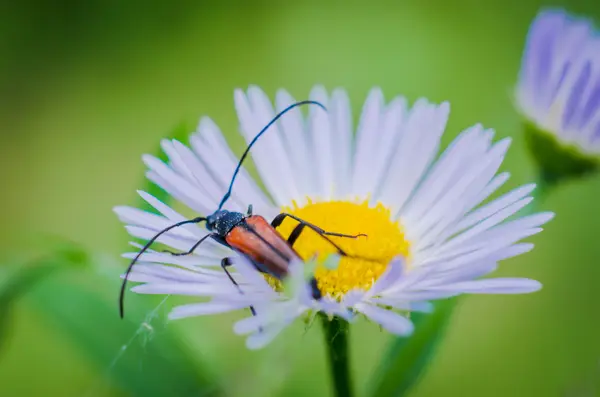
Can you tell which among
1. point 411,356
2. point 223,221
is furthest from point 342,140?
point 411,356

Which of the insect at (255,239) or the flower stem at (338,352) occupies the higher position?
the insect at (255,239)

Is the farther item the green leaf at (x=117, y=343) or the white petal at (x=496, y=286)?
the green leaf at (x=117, y=343)

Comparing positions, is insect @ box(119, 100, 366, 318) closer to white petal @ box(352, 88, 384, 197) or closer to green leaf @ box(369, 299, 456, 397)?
green leaf @ box(369, 299, 456, 397)

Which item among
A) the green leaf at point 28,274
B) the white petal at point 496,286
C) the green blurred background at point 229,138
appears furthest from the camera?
the green blurred background at point 229,138

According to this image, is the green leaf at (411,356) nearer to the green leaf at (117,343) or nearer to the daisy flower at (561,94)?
the green leaf at (117,343)

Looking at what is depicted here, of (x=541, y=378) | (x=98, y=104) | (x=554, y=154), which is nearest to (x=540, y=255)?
(x=541, y=378)

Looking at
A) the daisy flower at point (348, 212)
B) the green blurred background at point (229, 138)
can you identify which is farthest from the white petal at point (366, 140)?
the green blurred background at point (229, 138)

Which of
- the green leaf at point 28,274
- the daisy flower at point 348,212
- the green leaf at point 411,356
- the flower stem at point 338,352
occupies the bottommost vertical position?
the green leaf at point 411,356
